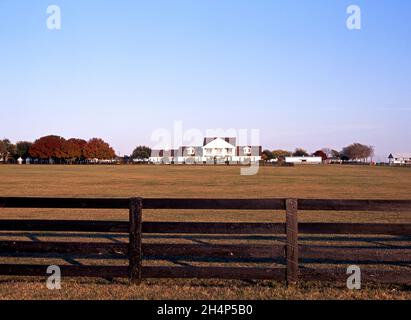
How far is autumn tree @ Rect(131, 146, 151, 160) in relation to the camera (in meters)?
193

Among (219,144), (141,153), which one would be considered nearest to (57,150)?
(141,153)

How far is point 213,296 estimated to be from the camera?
6.75m

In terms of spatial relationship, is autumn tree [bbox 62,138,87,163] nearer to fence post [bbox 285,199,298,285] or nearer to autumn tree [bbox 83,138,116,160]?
autumn tree [bbox 83,138,116,160]

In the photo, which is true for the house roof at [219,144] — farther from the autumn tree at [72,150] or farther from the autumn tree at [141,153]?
the autumn tree at [72,150]

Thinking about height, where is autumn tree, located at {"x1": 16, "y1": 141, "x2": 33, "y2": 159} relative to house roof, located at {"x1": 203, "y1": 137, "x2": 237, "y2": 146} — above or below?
below

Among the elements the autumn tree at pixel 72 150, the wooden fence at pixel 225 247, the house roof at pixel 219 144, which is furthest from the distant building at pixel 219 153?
the wooden fence at pixel 225 247

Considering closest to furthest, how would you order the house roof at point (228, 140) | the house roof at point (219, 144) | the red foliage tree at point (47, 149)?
the house roof at point (219, 144) < the house roof at point (228, 140) < the red foliage tree at point (47, 149)

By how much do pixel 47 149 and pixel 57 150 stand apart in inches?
156

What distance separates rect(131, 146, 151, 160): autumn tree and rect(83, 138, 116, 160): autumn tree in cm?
1290

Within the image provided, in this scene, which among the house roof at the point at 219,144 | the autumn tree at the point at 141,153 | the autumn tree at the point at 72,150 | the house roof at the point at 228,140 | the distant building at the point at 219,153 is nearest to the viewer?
the distant building at the point at 219,153

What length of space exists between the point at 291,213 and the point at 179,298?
2.10 meters

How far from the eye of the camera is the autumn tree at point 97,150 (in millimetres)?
172875
